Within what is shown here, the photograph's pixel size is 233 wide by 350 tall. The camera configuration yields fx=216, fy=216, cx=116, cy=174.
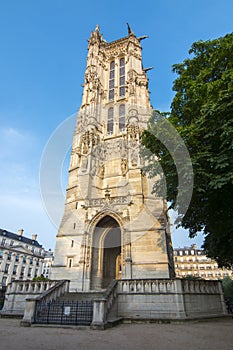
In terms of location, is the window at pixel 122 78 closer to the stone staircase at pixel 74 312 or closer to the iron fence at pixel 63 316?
the stone staircase at pixel 74 312

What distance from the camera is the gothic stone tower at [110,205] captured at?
46.6 feet

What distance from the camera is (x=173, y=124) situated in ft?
33.2

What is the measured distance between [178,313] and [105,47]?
114 feet

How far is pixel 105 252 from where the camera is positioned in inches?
661

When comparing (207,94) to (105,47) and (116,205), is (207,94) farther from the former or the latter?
(105,47)

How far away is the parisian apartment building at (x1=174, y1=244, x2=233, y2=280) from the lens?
48.0 metres

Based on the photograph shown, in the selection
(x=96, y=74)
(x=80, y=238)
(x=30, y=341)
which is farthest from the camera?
(x=96, y=74)

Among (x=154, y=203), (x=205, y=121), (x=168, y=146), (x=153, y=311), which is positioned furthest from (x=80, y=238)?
(x=205, y=121)

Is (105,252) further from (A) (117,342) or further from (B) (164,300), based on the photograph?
(A) (117,342)

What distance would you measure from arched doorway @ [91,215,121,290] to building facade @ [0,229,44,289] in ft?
102

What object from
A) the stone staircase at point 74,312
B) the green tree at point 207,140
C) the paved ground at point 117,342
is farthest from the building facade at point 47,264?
the green tree at point 207,140

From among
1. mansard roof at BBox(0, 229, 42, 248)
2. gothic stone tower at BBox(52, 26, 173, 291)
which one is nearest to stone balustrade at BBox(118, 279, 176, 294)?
gothic stone tower at BBox(52, 26, 173, 291)

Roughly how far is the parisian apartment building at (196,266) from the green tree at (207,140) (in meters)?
43.4

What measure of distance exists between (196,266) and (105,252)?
137 feet
